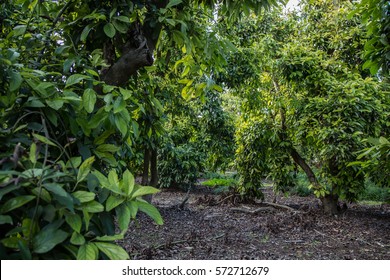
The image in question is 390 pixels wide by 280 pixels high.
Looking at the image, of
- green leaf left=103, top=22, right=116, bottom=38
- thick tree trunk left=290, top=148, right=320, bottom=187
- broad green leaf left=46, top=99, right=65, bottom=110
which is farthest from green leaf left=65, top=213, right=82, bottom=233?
thick tree trunk left=290, top=148, right=320, bottom=187

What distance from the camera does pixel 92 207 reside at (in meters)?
0.80

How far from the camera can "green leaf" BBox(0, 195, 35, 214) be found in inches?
28.6

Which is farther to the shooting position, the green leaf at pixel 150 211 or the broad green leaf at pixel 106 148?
the broad green leaf at pixel 106 148

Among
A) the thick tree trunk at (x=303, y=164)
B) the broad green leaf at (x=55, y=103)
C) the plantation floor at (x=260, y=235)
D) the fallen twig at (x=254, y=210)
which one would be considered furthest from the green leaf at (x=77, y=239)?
the thick tree trunk at (x=303, y=164)

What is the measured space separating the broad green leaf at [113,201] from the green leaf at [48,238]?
11 centimetres

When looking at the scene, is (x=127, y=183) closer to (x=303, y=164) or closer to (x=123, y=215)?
(x=123, y=215)

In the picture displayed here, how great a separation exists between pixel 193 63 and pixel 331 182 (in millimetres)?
3588

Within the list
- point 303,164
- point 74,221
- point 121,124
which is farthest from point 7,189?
point 303,164

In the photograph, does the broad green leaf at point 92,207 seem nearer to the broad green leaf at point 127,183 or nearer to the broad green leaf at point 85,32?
the broad green leaf at point 127,183

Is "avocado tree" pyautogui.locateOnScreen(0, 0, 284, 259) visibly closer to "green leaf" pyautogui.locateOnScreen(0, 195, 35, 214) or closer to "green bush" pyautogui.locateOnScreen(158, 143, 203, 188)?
"green leaf" pyautogui.locateOnScreen(0, 195, 35, 214)

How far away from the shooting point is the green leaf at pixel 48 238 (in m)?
0.74

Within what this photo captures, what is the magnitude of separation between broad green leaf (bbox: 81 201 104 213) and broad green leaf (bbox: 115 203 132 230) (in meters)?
0.05
